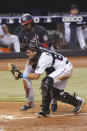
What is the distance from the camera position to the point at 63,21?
14.0 meters

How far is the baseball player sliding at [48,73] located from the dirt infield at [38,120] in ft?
0.65

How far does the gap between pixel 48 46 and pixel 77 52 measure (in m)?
5.63

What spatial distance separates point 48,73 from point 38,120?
2.70ft

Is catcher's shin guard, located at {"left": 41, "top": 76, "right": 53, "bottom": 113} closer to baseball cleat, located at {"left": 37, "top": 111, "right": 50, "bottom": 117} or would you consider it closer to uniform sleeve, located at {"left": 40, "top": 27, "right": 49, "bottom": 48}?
baseball cleat, located at {"left": 37, "top": 111, "right": 50, "bottom": 117}

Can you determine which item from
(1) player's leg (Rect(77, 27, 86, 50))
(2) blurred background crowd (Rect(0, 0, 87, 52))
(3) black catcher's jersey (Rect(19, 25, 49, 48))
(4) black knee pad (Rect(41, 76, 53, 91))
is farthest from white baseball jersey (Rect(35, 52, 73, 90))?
(1) player's leg (Rect(77, 27, 86, 50))

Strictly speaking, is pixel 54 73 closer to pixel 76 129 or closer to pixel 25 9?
pixel 76 129

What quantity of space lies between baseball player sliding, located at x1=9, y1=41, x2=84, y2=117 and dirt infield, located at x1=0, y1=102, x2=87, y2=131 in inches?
7.6

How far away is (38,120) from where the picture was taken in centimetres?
720

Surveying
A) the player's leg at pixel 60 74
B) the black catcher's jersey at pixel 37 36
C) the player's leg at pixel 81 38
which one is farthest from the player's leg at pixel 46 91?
the player's leg at pixel 81 38

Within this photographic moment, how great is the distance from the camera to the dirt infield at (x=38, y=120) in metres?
6.73

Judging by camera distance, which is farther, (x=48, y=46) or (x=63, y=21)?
Answer: (x=63, y=21)

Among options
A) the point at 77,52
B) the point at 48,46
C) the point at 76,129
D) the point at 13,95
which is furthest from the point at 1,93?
the point at 77,52

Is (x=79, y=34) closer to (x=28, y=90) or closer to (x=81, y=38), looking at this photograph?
(x=81, y=38)

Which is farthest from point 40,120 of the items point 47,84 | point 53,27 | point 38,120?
point 53,27
